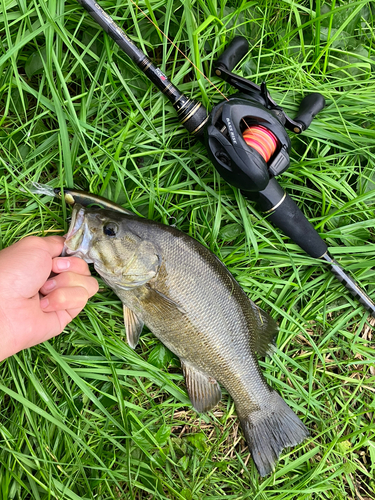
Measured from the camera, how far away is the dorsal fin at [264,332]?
2.64m

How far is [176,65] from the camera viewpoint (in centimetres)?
269

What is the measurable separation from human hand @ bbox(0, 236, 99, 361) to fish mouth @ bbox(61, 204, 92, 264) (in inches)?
2.3

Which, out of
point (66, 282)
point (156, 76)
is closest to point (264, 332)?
point (66, 282)

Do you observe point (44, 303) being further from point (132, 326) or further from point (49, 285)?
point (132, 326)

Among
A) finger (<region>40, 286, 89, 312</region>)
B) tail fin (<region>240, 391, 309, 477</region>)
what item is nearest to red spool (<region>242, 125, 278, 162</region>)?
finger (<region>40, 286, 89, 312</region>)

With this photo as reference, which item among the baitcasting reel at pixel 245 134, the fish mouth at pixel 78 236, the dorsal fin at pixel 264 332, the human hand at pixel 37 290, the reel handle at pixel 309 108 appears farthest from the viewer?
the dorsal fin at pixel 264 332

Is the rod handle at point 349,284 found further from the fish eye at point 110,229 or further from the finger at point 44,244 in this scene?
the finger at point 44,244

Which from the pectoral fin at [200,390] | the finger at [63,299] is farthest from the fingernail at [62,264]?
the pectoral fin at [200,390]

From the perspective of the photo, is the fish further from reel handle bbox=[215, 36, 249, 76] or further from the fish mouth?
reel handle bbox=[215, 36, 249, 76]

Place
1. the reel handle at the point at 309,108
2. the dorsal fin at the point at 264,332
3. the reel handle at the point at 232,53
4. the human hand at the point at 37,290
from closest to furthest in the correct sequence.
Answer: the human hand at the point at 37,290 < the reel handle at the point at 232,53 < the reel handle at the point at 309,108 < the dorsal fin at the point at 264,332

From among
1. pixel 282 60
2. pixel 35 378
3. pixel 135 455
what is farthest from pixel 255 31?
pixel 135 455

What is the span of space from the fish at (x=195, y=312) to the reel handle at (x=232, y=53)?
3.84 feet

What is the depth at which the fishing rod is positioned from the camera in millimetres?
2174

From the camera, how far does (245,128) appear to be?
7.64 feet
